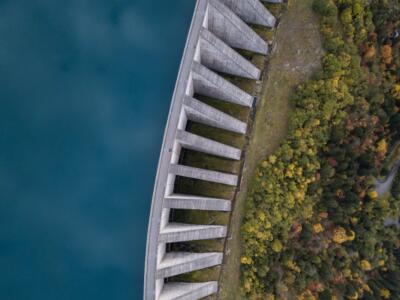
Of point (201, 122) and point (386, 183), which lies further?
point (386, 183)

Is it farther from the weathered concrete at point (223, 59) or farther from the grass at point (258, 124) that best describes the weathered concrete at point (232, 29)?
the weathered concrete at point (223, 59)

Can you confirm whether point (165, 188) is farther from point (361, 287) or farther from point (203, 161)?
point (361, 287)

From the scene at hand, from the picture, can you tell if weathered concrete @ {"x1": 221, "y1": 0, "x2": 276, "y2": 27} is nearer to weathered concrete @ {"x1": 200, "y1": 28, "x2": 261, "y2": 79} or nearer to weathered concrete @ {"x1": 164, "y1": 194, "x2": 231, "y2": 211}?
weathered concrete @ {"x1": 200, "y1": 28, "x2": 261, "y2": 79}

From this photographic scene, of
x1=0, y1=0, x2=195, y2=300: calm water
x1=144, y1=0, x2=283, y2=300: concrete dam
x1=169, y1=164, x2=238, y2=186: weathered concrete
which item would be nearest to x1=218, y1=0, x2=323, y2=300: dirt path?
x1=144, y1=0, x2=283, y2=300: concrete dam

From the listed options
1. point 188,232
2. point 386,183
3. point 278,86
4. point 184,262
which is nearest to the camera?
point 188,232

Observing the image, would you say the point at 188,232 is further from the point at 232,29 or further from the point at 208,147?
the point at 232,29

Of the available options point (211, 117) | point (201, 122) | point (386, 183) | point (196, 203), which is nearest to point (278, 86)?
point (211, 117)

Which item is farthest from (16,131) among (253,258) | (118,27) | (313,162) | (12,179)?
(313,162)

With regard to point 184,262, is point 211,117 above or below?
above
